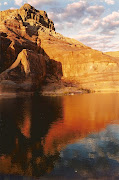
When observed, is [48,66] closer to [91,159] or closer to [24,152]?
[24,152]

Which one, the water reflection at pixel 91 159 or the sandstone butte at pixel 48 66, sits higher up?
the sandstone butte at pixel 48 66

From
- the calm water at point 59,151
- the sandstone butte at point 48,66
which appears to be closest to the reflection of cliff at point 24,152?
the calm water at point 59,151

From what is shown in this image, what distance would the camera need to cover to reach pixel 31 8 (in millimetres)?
127750

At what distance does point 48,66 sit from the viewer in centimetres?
8200

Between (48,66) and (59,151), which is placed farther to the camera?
(48,66)

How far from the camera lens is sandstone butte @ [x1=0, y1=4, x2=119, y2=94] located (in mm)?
60344

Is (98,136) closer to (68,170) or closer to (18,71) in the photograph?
(68,170)

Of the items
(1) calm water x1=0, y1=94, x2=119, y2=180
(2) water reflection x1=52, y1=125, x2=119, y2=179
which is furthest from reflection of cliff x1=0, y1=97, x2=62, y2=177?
(2) water reflection x1=52, y1=125, x2=119, y2=179

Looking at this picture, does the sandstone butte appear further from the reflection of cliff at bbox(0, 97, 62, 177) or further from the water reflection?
the water reflection

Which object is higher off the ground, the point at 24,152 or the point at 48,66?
the point at 48,66

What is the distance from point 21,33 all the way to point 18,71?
37579 mm

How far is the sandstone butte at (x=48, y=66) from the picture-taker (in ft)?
198

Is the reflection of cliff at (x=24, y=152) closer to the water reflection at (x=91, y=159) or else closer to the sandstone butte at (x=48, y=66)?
the water reflection at (x=91, y=159)

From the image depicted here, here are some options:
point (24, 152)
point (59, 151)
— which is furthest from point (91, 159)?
point (24, 152)
